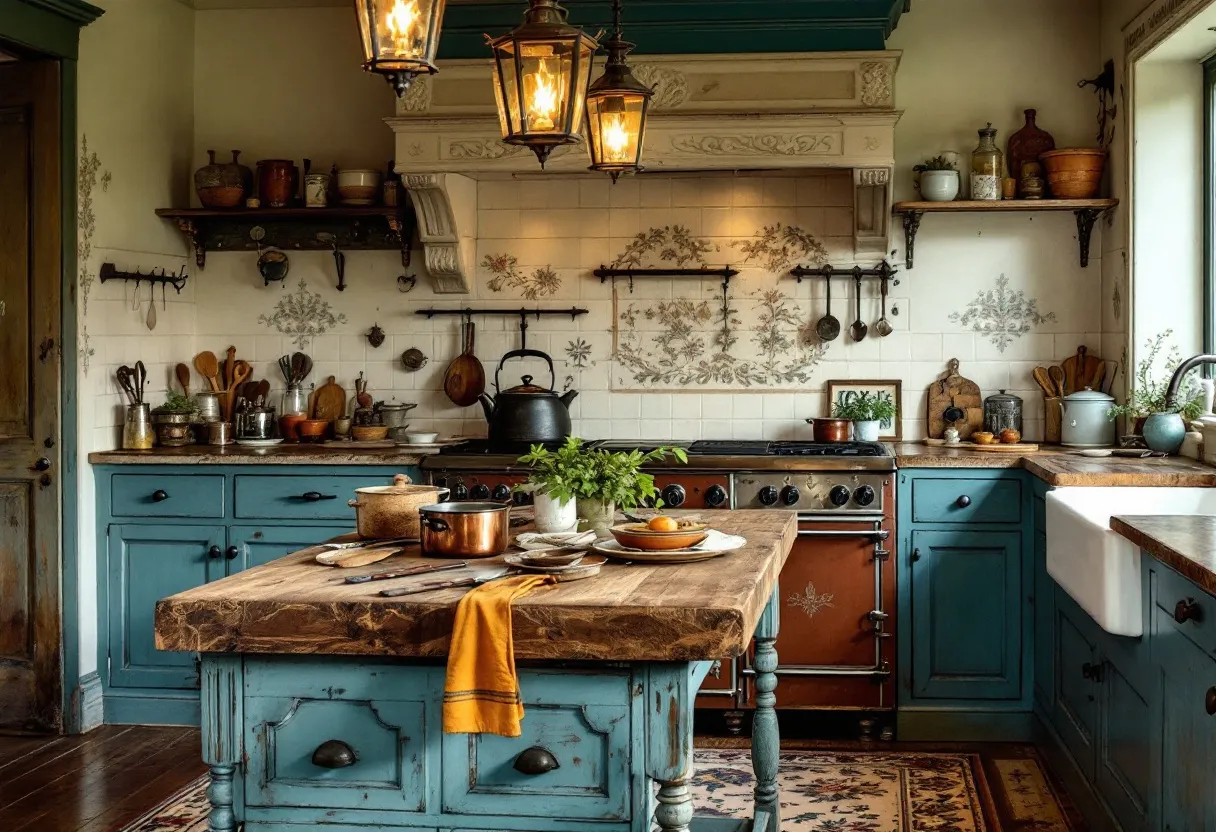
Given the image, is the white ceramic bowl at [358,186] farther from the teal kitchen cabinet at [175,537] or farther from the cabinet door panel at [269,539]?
the cabinet door panel at [269,539]

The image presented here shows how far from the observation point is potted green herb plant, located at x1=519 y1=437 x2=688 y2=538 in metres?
2.93

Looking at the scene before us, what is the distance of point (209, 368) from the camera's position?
588 centimetres

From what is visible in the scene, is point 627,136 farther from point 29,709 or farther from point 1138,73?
point 29,709

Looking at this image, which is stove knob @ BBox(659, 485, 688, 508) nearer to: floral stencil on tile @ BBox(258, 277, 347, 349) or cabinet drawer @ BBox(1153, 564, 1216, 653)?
floral stencil on tile @ BBox(258, 277, 347, 349)

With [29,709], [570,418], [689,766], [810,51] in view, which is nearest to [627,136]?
[689,766]

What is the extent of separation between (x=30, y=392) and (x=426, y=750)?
11.1ft

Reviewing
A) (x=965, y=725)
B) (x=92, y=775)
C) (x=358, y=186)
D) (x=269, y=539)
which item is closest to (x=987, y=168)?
(x=965, y=725)

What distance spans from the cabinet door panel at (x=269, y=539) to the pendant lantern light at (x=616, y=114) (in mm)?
2516

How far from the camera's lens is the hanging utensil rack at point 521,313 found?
5.71 meters

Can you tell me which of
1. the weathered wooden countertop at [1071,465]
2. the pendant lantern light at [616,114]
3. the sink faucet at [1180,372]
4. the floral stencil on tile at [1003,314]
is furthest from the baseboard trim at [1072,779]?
the pendant lantern light at [616,114]

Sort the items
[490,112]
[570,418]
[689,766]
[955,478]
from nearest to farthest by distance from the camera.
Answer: [689,766] < [955,478] < [490,112] < [570,418]

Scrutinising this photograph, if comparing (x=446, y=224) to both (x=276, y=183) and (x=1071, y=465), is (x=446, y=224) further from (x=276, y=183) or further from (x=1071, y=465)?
(x=1071, y=465)

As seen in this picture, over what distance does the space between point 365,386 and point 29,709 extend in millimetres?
1840

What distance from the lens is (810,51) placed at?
5.08 meters
